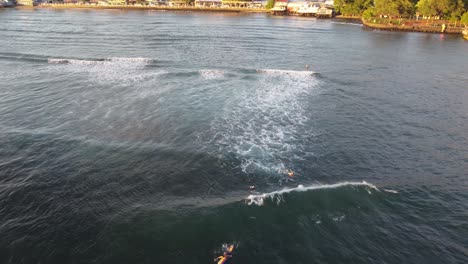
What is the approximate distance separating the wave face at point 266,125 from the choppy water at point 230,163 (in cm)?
28

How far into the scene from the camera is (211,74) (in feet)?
218

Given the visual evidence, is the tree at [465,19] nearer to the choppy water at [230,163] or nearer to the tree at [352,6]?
the tree at [352,6]

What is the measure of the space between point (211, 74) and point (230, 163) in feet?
118

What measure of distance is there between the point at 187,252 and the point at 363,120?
3388cm

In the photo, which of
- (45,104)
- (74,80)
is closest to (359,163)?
(45,104)

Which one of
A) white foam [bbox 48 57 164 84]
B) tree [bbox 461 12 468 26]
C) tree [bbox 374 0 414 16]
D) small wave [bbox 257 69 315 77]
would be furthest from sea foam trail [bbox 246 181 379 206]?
tree [bbox 374 0 414 16]

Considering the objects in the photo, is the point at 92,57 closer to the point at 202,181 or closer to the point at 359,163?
the point at 202,181

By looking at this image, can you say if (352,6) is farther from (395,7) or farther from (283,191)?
(283,191)

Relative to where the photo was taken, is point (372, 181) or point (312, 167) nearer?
point (372, 181)

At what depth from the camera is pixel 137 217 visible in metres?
26.6

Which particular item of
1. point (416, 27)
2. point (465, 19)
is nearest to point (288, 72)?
point (416, 27)

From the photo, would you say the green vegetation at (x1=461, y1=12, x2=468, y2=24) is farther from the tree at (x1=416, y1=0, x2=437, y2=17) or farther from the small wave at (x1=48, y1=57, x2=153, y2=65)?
the small wave at (x1=48, y1=57, x2=153, y2=65)

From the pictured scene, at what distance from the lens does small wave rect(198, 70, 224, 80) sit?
64.4m

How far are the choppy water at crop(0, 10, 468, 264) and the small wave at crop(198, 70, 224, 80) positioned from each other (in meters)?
0.50
